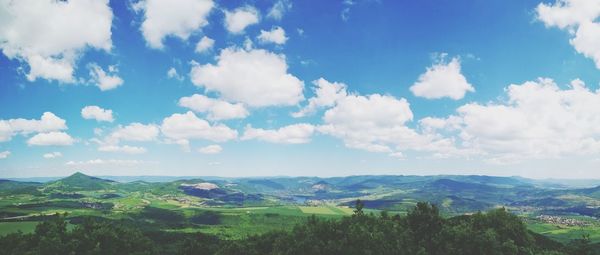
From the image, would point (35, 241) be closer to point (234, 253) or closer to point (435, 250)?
point (234, 253)

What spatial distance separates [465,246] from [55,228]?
135 meters

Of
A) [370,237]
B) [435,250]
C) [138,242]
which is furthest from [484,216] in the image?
[138,242]

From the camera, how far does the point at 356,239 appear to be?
410 ft

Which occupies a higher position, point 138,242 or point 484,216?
point 484,216

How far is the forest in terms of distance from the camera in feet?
403

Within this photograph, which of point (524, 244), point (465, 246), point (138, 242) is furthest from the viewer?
point (138, 242)

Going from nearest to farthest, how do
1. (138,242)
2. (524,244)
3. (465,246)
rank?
(465,246) < (524,244) < (138,242)

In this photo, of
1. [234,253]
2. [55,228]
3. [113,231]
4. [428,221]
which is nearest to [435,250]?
[428,221]

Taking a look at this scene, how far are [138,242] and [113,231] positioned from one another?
32.4ft

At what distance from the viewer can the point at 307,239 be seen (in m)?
128

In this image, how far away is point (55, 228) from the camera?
450 ft

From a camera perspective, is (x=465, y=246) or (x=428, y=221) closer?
(x=465, y=246)

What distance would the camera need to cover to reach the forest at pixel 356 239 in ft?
403

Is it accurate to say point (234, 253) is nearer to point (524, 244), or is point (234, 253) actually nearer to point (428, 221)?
point (428, 221)
